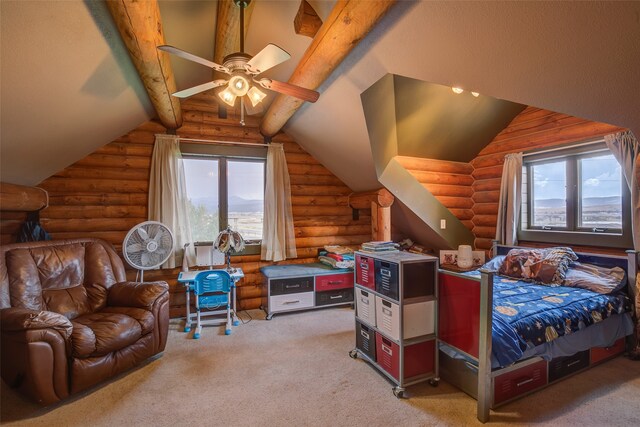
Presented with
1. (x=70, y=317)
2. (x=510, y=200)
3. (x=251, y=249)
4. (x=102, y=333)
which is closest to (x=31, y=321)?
(x=102, y=333)

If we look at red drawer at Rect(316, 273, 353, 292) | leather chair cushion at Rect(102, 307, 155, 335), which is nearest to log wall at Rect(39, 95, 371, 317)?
red drawer at Rect(316, 273, 353, 292)

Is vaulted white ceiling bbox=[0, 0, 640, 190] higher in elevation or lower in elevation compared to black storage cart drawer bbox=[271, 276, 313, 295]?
higher

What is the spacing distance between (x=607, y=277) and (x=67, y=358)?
4704 millimetres

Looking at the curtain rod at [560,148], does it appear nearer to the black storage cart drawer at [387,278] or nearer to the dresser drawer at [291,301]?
the black storage cart drawer at [387,278]

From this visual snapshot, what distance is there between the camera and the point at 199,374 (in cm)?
255

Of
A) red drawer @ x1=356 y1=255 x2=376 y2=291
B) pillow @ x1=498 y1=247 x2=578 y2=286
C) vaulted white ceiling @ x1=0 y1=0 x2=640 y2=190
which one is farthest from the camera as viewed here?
pillow @ x1=498 y1=247 x2=578 y2=286

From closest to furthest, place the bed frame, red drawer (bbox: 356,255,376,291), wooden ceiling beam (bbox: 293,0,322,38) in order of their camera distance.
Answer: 1. the bed frame
2. wooden ceiling beam (bbox: 293,0,322,38)
3. red drawer (bbox: 356,255,376,291)

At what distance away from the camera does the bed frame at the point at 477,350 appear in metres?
1.94

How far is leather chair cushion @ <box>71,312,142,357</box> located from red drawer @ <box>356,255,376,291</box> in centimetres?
201

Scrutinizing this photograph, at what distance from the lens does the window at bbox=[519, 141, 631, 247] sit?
3137 mm

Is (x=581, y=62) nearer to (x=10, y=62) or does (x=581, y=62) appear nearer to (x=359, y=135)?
(x=359, y=135)

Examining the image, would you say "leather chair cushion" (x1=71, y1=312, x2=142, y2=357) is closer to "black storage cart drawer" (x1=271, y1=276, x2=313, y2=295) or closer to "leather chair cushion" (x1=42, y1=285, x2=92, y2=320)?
"leather chair cushion" (x1=42, y1=285, x2=92, y2=320)

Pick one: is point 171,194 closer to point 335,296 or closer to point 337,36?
point 335,296

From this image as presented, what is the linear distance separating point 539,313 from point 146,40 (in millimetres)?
3462
